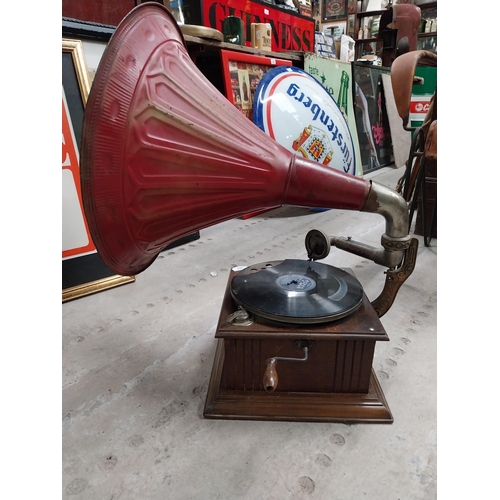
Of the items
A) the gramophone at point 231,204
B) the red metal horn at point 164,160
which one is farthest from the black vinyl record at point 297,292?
the red metal horn at point 164,160

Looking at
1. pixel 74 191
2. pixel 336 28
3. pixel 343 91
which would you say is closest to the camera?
pixel 74 191

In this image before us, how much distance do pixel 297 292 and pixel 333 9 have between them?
5940 mm

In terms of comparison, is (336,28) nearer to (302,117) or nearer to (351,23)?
(351,23)

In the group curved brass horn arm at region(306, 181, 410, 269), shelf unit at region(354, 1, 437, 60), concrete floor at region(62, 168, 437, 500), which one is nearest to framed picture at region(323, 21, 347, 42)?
shelf unit at region(354, 1, 437, 60)

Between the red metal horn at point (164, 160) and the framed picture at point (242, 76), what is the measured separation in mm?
1826

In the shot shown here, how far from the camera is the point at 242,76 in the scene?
2729 millimetres

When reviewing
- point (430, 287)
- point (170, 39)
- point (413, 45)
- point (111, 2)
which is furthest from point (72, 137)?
point (413, 45)

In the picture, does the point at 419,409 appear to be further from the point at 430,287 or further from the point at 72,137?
the point at 72,137

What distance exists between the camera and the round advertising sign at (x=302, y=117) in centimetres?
262

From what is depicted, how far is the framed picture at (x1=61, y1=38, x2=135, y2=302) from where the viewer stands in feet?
5.40

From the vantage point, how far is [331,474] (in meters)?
0.86

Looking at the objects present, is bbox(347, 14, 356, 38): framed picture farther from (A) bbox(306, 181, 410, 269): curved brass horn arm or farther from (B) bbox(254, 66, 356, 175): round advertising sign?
(A) bbox(306, 181, 410, 269): curved brass horn arm

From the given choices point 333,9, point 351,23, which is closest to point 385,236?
point 333,9

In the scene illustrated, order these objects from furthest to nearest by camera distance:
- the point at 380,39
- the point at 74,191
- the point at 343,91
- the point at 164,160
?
the point at 380,39 → the point at 343,91 → the point at 74,191 → the point at 164,160
